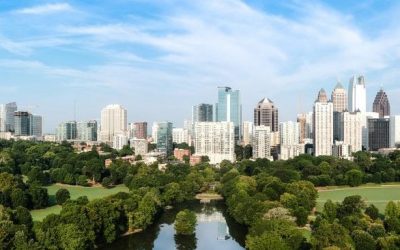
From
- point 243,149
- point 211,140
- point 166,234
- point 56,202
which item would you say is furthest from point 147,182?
point 243,149

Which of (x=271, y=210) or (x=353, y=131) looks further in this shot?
(x=353, y=131)

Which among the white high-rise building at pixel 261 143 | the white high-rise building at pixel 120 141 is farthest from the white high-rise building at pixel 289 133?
the white high-rise building at pixel 120 141

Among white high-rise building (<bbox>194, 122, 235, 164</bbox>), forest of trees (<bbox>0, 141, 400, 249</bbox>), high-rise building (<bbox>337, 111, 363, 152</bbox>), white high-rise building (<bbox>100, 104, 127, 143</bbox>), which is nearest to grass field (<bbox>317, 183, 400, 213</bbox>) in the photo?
forest of trees (<bbox>0, 141, 400, 249</bbox>)

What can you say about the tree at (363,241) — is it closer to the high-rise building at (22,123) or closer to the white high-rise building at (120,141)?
the white high-rise building at (120,141)

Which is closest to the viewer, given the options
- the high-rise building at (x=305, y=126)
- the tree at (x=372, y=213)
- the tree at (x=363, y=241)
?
the tree at (x=363, y=241)

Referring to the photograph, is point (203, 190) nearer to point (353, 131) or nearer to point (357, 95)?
point (353, 131)

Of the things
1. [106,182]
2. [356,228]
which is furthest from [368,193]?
[106,182]
